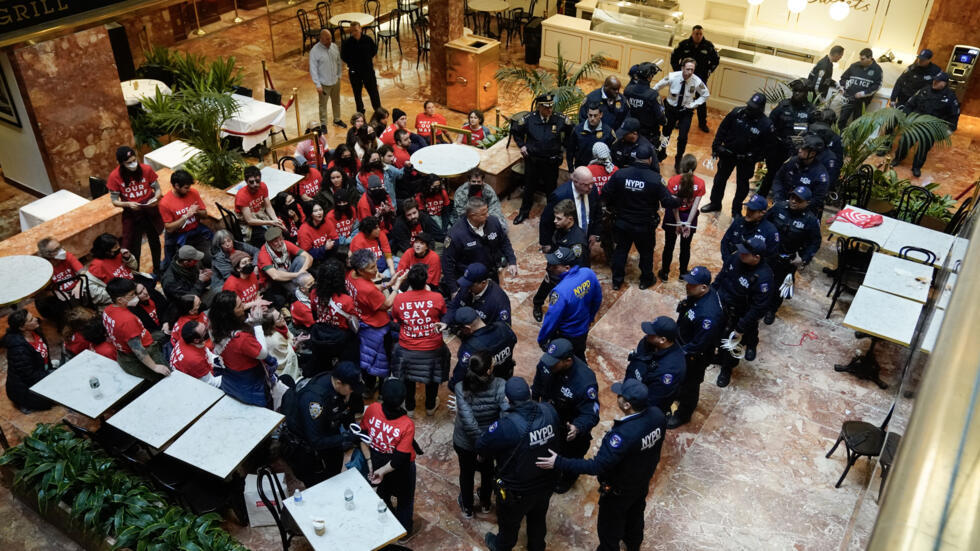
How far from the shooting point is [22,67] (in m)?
9.56

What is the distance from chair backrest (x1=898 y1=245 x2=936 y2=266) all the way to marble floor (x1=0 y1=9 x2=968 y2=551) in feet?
2.87

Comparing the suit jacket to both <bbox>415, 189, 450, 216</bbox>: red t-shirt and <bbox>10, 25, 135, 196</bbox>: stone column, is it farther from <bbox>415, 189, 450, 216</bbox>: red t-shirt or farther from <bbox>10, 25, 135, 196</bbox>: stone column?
<bbox>10, 25, 135, 196</bbox>: stone column

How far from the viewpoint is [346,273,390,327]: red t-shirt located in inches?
265

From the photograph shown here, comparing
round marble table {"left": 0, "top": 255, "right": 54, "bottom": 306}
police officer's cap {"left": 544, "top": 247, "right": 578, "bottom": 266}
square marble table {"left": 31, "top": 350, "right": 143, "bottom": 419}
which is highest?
police officer's cap {"left": 544, "top": 247, "right": 578, "bottom": 266}

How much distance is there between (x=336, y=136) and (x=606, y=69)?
510cm

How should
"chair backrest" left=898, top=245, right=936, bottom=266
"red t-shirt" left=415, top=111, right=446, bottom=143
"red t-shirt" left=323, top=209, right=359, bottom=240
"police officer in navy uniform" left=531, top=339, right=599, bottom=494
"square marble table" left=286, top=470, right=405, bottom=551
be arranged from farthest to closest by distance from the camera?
"red t-shirt" left=415, top=111, right=446, bottom=143
"red t-shirt" left=323, top=209, right=359, bottom=240
"chair backrest" left=898, top=245, right=936, bottom=266
"police officer in navy uniform" left=531, top=339, right=599, bottom=494
"square marble table" left=286, top=470, right=405, bottom=551

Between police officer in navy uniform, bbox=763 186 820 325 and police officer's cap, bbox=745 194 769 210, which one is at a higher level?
police officer's cap, bbox=745 194 769 210

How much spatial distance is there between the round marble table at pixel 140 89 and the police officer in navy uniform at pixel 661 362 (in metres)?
8.89

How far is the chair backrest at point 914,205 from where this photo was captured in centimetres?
914

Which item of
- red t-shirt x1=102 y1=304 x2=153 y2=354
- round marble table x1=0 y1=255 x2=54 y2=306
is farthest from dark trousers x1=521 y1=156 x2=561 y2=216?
round marble table x1=0 y1=255 x2=54 y2=306

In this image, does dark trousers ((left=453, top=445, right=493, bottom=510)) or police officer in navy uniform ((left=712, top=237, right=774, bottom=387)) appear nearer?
dark trousers ((left=453, top=445, right=493, bottom=510))

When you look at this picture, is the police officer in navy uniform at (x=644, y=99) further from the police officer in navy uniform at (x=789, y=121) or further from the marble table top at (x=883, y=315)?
the marble table top at (x=883, y=315)

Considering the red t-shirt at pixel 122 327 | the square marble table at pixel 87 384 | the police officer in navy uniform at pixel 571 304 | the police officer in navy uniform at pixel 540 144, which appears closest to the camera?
the square marble table at pixel 87 384

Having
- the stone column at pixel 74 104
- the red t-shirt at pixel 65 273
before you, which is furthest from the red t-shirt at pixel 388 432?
the stone column at pixel 74 104
